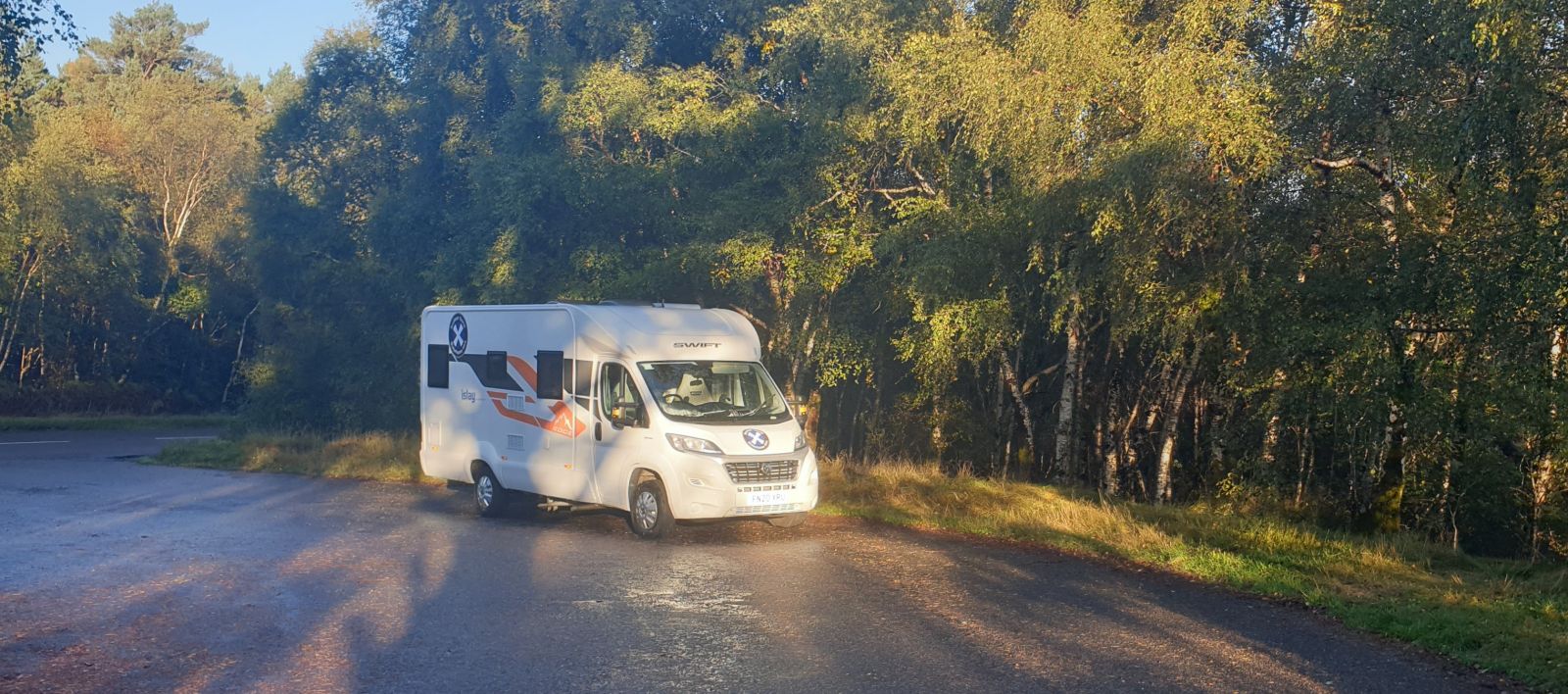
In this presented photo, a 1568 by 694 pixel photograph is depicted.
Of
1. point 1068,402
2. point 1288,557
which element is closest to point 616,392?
point 1288,557

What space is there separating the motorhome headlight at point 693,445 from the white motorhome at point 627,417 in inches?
0.5

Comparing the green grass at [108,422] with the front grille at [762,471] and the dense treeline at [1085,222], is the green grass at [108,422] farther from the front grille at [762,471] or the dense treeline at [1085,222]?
the front grille at [762,471]

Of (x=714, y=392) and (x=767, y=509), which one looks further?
(x=714, y=392)

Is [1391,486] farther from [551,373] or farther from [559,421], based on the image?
[551,373]

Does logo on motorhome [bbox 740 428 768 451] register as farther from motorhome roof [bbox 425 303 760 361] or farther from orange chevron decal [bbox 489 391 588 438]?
orange chevron decal [bbox 489 391 588 438]

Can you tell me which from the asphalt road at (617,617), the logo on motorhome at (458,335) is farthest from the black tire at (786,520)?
the logo on motorhome at (458,335)

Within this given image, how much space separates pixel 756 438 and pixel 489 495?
4.35 metres

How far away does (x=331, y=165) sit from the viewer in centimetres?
4200

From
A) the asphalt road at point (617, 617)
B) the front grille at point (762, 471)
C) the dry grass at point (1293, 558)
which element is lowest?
the asphalt road at point (617, 617)

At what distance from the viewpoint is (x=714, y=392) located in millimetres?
14555

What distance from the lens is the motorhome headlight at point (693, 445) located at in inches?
533

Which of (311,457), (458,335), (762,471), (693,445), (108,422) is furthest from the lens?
(108,422)

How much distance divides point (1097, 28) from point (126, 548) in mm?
12106

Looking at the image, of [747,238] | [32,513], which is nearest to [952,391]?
[747,238]
